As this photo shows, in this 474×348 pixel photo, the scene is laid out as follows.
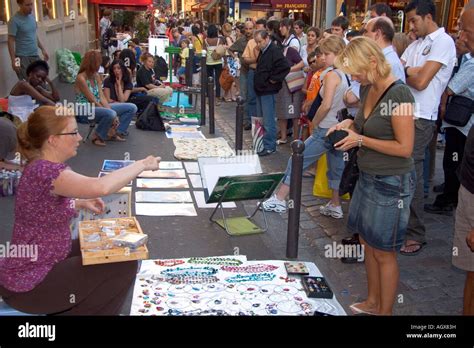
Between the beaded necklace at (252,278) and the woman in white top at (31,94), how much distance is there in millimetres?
4177

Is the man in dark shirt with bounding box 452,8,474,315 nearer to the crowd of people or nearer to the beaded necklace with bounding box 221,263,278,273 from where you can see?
the crowd of people

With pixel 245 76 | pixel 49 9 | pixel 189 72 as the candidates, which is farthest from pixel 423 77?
pixel 49 9

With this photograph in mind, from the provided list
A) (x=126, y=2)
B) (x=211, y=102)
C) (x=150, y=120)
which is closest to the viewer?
(x=211, y=102)

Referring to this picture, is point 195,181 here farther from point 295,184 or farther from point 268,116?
point 295,184

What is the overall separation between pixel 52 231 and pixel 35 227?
10 centimetres

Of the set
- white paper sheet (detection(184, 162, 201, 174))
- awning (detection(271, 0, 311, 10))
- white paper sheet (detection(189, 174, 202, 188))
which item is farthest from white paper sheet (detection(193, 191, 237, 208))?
awning (detection(271, 0, 311, 10))

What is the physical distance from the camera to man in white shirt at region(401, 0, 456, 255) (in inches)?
193

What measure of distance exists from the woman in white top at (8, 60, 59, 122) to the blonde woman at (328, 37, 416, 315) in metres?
5.04

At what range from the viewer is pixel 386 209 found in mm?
3561

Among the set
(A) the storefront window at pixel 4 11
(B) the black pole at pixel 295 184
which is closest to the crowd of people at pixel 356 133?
(B) the black pole at pixel 295 184

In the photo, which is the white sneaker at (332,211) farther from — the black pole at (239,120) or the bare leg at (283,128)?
the bare leg at (283,128)

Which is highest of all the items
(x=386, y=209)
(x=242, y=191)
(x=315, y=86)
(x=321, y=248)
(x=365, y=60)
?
(x=365, y=60)

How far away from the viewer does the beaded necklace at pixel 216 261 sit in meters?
4.69

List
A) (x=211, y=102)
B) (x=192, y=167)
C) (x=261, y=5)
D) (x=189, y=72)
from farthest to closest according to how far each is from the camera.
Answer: (x=261, y=5)
(x=189, y=72)
(x=211, y=102)
(x=192, y=167)
